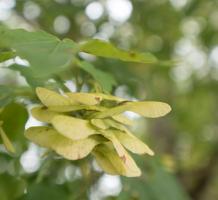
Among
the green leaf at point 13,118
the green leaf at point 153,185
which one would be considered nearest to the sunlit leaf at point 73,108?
the green leaf at point 13,118

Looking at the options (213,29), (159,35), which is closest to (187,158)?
(213,29)

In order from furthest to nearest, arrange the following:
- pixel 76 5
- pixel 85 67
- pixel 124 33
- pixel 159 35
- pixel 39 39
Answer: pixel 159 35 < pixel 124 33 < pixel 76 5 < pixel 85 67 < pixel 39 39

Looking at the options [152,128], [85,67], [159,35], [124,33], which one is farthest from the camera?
[152,128]

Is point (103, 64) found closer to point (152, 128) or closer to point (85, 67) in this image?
point (85, 67)

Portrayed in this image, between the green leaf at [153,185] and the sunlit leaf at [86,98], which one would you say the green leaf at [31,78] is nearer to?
the sunlit leaf at [86,98]

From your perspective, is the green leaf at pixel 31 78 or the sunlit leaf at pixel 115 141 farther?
the green leaf at pixel 31 78
